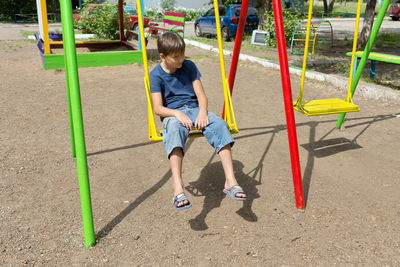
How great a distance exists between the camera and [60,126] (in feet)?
15.0

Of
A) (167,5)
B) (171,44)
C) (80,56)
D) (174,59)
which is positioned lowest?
(80,56)

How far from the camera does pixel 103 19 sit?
35.8 ft

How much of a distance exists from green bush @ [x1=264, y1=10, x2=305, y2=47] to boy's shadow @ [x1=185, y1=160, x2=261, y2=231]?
860 centimetres

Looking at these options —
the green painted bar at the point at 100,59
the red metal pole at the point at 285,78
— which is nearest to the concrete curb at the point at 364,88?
the green painted bar at the point at 100,59

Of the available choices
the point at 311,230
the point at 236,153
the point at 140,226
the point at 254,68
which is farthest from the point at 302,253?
the point at 254,68

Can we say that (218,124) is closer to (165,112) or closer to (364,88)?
(165,112)

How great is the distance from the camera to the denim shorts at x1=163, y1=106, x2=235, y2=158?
8.07ft

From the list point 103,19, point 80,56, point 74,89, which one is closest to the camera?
point 74,89

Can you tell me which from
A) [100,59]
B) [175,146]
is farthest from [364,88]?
[100,59]

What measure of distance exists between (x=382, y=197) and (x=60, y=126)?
346 cm

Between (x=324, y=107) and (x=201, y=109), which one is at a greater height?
(x=201, y=109)

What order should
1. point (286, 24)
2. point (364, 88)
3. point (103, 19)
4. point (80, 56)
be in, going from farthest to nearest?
point (286, 24), point (103, 19), point (80, 56), point (364, 88)

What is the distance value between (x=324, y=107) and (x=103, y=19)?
8.92 meters

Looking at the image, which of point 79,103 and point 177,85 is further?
point 177,85
